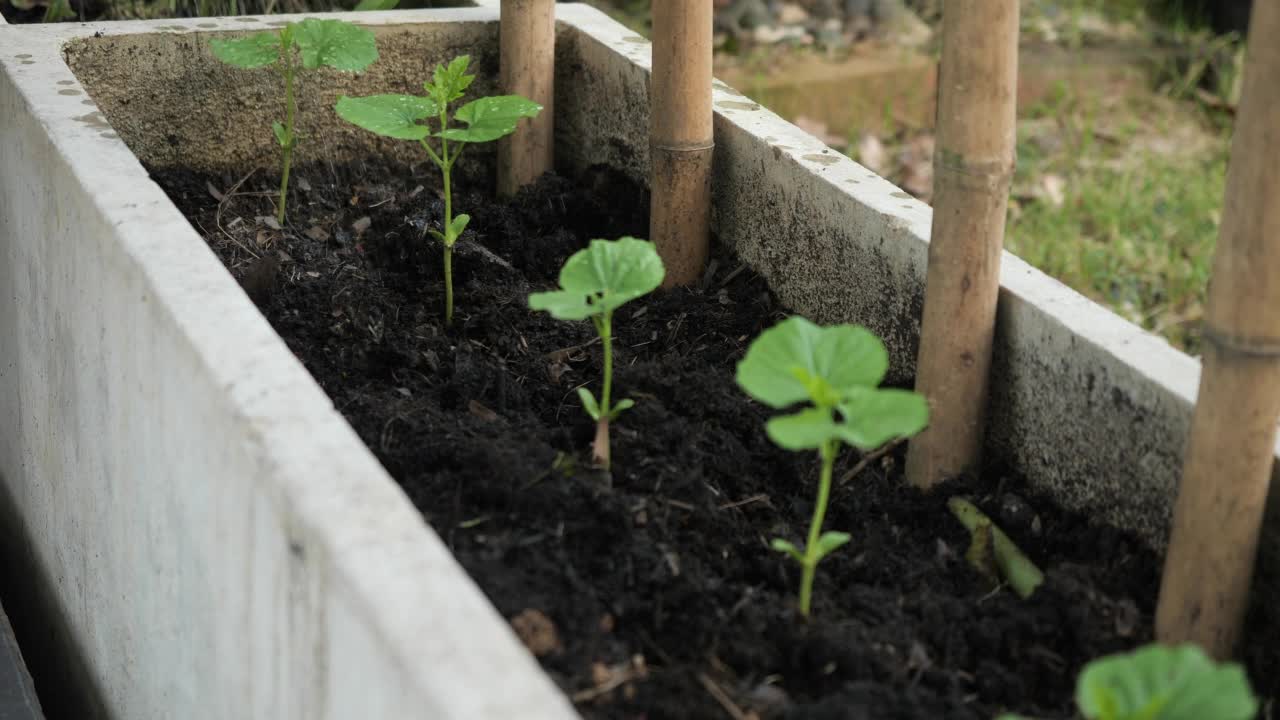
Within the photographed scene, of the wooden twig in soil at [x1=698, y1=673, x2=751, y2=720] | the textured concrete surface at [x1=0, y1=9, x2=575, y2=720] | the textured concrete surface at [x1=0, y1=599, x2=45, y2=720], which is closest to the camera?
the textured concrete surface at [x1=0, y1=9, x2=575, y2=720]

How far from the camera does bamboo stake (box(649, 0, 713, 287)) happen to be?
180 centimetres

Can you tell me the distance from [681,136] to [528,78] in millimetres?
457

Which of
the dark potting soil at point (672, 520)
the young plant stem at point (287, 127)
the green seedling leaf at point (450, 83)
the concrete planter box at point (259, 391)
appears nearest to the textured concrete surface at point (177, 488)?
the concrete planter box at point (259, 391)

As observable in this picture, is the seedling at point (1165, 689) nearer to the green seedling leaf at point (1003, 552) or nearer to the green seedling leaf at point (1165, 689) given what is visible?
the green seedling leaf at point (1165, 689)

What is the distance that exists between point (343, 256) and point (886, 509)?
2.99 feet

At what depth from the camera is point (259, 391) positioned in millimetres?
1191

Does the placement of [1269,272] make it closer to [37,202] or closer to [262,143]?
[37,202]

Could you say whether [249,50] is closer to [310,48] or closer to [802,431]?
[310,48]

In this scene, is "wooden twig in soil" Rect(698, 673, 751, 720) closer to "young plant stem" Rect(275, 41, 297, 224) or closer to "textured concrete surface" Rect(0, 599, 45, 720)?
"textured concrete surface" Rect(0, 599, 45, 720)

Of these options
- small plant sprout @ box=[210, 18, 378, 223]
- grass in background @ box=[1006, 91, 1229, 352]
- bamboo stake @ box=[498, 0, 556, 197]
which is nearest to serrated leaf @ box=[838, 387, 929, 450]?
small plant sprout @ box=[210, 18, 378, 223]

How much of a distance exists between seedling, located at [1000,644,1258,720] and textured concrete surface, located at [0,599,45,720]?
1261mm

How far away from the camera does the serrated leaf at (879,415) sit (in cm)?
105

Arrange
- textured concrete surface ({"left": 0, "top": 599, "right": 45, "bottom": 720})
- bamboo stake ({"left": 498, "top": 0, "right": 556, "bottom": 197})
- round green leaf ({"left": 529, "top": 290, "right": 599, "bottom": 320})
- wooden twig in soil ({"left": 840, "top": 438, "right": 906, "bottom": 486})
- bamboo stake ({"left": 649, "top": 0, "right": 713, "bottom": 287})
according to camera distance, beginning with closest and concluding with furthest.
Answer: round green leaf ({"left": 529, "top": 290, "right": 599, "bottom": 320}) → wooden twig in soil ({"left": 840, "top": 438, "right": 906, "bottom": 486}) → textured concrete surface ({"left": 0, "top": 599, "right": 45, "bottom": 720}) → bamboo stake ({"left": 649, "top": 0, "right": 713, "bottom": 287}) → bamboo stake ({"left": 498, "top": 0, "right": 556, "bottom": 197})

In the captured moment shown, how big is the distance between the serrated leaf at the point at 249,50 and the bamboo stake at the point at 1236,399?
1285mm
